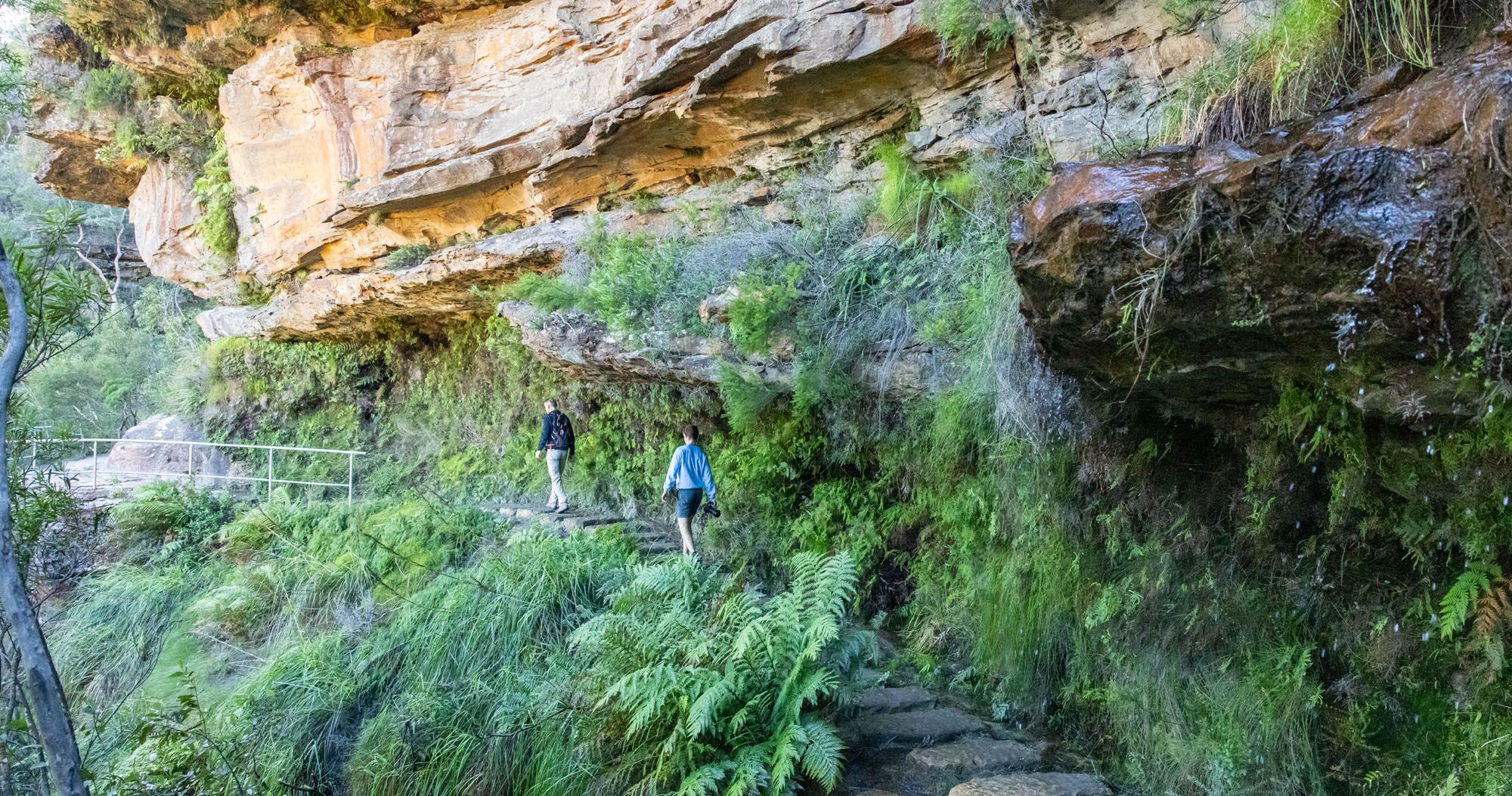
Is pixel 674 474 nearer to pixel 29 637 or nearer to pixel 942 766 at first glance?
pixel 942 766

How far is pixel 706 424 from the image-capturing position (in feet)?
30.6

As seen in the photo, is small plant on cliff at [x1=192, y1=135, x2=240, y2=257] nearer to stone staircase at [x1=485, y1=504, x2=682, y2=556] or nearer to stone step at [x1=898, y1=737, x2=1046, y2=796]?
stone staircase at [x1=485, y1=504, x2=682, y2=556]

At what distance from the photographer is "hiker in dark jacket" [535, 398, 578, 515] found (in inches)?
406

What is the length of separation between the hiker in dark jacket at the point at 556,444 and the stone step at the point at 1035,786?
7.12 meters

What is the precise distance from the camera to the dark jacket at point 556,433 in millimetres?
10320

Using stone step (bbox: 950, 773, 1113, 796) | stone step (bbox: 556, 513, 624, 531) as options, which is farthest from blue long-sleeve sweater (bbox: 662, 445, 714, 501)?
stone step (bbox: 950, 773, 1113, 796)

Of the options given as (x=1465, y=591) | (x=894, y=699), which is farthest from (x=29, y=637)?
(x=1465, y=591)

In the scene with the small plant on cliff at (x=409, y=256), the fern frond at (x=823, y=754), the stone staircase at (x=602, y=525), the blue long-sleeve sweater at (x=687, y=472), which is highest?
the small plant on cliff at (x=409, y=256)

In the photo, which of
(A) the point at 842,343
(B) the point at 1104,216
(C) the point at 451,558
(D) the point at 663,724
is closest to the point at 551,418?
(C) the point at 451,558

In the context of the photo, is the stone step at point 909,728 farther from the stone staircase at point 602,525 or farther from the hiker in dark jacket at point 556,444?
the hiker in dark jacket at point 556,444

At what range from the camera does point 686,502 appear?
25.7ft

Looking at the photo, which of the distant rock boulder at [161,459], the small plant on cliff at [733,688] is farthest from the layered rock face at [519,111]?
the small plant on cliff at [733,688]

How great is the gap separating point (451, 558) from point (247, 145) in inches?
369

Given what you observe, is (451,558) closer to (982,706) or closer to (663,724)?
(663,724)
